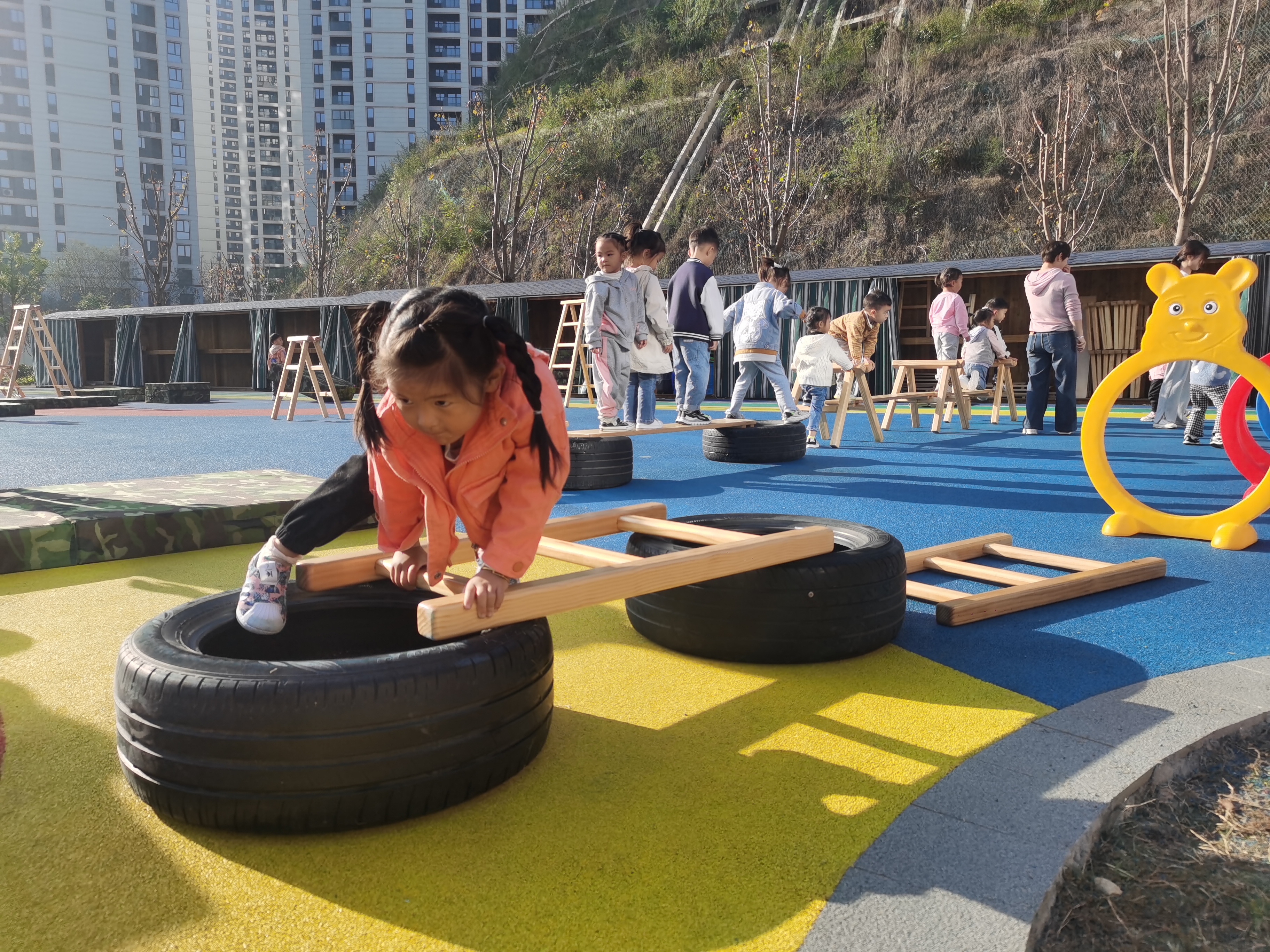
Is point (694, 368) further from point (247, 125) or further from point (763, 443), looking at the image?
point (247, 125)

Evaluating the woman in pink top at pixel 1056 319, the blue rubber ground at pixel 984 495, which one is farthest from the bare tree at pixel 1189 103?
the woman in pink top at pixel 1056 319

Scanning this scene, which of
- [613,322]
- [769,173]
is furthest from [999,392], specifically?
[769,173]

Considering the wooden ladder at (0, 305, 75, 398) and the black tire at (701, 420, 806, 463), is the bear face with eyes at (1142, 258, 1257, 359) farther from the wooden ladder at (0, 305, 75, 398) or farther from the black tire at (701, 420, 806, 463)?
the wooden ladder at (0, 305, 75, 398)

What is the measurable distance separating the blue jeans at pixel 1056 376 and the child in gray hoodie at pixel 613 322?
431 centimetres

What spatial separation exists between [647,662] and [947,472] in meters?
5.77

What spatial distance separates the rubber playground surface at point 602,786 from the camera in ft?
5.39

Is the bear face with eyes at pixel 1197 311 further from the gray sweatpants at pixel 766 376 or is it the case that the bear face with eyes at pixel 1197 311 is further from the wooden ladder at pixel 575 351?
the wooden ladder at pixel 575 351

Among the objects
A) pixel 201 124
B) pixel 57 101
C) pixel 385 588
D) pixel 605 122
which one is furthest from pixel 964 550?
pixel 201 124

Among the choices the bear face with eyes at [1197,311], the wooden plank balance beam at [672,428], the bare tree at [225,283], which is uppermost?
the bare tree at [225,283]

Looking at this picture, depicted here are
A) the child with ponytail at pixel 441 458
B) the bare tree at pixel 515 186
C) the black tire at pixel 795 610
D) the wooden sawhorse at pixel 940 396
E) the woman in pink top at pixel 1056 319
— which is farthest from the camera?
the bare tree at pixel 515 186

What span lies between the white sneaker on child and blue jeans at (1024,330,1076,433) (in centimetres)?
891

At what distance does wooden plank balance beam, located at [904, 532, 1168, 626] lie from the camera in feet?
11.7

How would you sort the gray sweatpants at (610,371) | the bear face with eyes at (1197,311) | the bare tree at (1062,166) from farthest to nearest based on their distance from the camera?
the bare tree at (1062,166) < the gray sweatpants at (610,371) < the bear face with eyes at (1197,311)

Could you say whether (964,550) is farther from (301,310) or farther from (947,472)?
(301,310)
